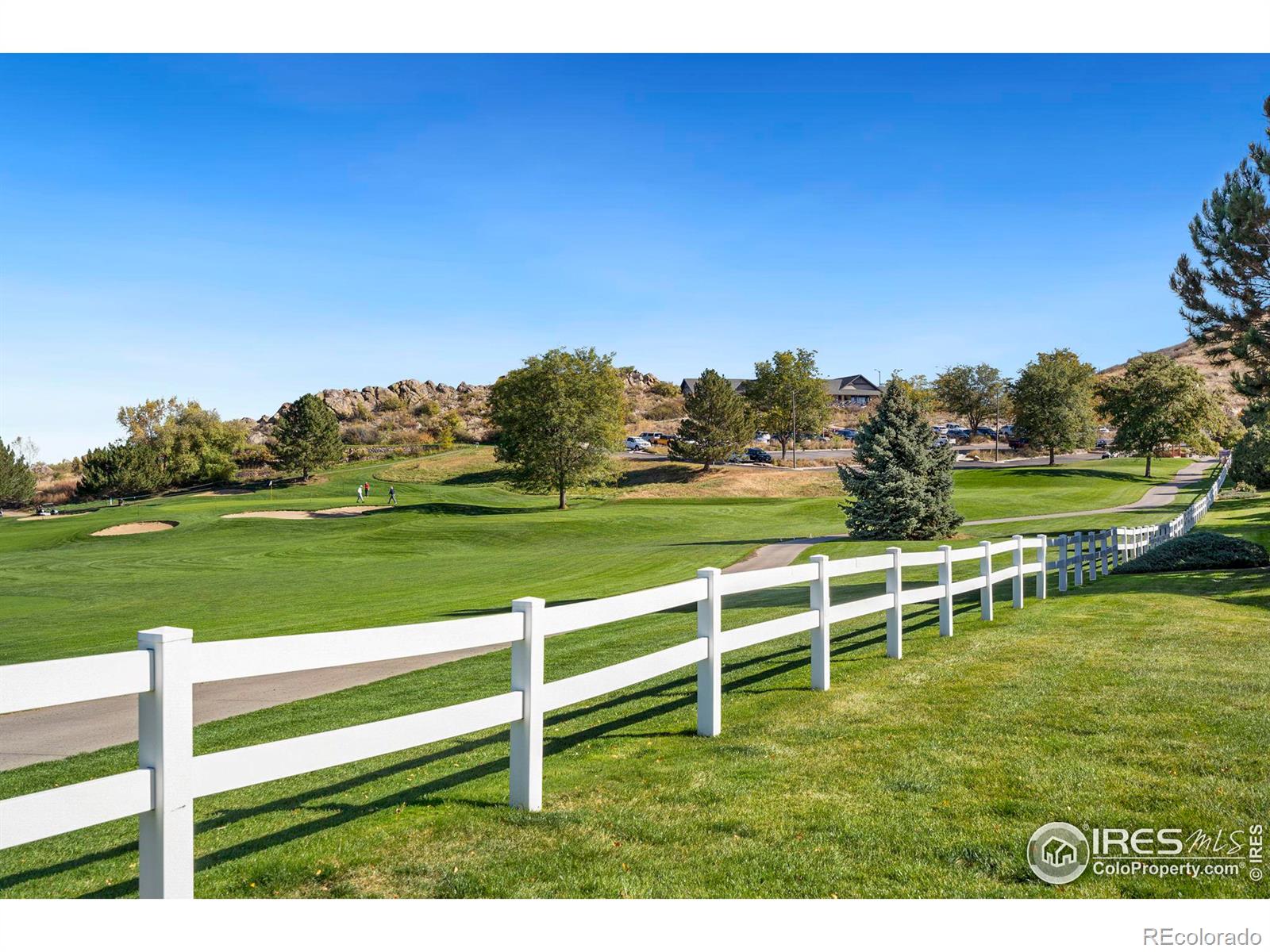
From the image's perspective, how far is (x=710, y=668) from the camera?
691 cm

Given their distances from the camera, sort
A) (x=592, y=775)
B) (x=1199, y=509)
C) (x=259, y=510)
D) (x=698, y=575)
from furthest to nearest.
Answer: (x=259, y=510) → (x=1199, y=509) → (x=698, y=575) → (x=592, y=775)

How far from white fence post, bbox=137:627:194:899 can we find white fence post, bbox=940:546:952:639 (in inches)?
378

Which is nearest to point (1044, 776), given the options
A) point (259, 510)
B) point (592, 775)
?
point (592, 775)

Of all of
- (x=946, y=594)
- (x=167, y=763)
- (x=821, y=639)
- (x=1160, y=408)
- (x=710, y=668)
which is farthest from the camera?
(x=1160, y=408)

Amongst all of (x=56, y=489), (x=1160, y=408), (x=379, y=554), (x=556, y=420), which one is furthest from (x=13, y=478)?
(x=1160, y=408)

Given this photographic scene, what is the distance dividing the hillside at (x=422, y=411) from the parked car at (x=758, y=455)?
25.6 m

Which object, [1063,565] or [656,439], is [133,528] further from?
[656,439]

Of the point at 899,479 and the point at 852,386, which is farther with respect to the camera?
the point at 852,386

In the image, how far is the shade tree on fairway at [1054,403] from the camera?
263 feet

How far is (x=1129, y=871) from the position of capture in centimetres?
424

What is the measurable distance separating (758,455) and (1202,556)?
7260 cm

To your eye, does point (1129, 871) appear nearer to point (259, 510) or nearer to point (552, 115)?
point (552, 115)

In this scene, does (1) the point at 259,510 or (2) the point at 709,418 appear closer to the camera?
(1) the point at 259,510

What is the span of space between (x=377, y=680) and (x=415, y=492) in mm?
60269
